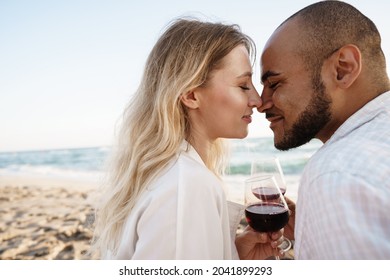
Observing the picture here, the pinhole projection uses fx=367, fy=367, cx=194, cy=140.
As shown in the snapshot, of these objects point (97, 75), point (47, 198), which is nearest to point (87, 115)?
point (97, 75)

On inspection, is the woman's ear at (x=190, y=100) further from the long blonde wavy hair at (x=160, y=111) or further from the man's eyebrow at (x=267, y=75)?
the man's eyebrow at (x=267, y=75)

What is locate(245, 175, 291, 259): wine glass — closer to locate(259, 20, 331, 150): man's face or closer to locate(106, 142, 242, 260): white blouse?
locate(106, 142, 242, 260): white blouse

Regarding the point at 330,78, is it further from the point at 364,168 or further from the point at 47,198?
the point at 47,198

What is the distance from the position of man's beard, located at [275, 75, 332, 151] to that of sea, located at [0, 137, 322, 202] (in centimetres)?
669

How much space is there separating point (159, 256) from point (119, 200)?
55 centimetres

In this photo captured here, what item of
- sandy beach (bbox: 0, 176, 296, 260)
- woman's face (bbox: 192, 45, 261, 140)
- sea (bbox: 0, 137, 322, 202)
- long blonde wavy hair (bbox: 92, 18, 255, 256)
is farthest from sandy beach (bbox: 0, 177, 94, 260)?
woman's face (bbox: 192, 45, 261, 140)

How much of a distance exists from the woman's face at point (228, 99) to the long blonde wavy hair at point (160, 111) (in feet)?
0.17

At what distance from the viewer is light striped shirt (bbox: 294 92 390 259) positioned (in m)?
1.12

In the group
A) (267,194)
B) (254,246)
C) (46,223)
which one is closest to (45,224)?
(46,223)

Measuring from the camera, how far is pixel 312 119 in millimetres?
2018

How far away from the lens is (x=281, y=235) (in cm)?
210

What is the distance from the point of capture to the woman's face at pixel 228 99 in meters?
2.13

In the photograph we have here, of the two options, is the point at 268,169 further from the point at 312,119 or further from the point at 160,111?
the point at 160,111

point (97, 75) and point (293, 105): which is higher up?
point (293, 105)
